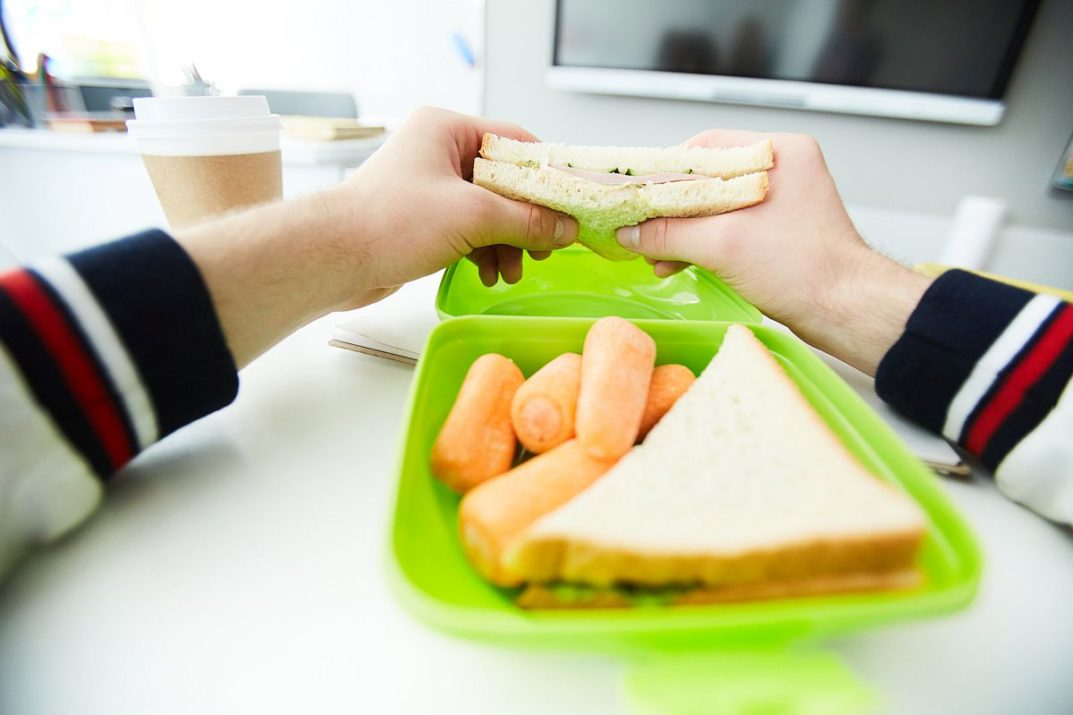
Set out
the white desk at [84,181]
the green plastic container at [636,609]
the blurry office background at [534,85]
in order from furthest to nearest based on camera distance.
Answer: the blurry office background at [534,85] → the white desk at [84,181] → the green plastic container at [636,609]

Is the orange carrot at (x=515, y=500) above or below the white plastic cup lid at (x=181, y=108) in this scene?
below

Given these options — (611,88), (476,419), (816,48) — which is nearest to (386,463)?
(476,419)

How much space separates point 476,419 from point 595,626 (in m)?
0.21

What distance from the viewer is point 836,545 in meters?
0.31

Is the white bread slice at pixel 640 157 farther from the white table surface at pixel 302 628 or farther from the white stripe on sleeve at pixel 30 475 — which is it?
the white stripe on sleeve at pixel 30 475

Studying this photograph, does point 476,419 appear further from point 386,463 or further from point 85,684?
point 85,684

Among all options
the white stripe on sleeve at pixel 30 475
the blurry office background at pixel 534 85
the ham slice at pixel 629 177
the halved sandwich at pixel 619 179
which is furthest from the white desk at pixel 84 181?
the white stripe on sleeve at pixel 30 475

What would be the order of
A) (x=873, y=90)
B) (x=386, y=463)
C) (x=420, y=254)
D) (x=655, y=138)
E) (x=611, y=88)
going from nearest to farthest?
(x=386, y=463) → (x=420, y=254) → (x=873, y=90) → (x=611, y=88) → (x=655, y=138)

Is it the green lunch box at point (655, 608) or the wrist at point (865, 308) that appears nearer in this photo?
the green lunch box at point (655, 608)

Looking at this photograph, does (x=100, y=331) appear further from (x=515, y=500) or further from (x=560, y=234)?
(x=560, y=234)

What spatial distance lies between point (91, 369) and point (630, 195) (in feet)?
2.08

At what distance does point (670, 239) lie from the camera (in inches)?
29.9

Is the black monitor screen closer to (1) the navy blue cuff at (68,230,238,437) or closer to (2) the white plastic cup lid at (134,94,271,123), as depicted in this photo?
(2) the white plastic cup lid at (134,94,271,123)

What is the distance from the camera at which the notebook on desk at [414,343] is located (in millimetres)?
556
